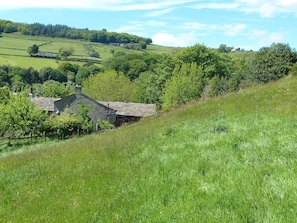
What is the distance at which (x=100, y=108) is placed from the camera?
61.2 m

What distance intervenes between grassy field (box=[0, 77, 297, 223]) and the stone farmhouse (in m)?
44.0

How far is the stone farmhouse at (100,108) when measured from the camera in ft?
196

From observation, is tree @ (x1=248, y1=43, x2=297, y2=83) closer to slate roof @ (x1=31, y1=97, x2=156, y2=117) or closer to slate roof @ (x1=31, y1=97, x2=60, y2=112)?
slate roof @ (x1=31, y1=97, x2=156, y2=117)

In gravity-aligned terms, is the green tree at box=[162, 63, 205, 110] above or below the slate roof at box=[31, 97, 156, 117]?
above

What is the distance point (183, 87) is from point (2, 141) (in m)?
37.7

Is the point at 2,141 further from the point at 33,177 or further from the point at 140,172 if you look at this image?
the point at 140,172

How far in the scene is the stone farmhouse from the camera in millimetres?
59781

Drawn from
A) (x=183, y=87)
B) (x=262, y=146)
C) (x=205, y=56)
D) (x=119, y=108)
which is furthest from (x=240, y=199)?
(x=205, y=56)

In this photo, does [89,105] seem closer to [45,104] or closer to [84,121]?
[45,104]

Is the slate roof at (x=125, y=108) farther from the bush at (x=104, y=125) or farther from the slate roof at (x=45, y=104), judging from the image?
the bush at (x=104, y=125)

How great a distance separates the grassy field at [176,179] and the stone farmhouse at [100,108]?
4401cm

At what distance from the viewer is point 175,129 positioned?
14586mm

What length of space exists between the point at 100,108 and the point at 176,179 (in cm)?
5344

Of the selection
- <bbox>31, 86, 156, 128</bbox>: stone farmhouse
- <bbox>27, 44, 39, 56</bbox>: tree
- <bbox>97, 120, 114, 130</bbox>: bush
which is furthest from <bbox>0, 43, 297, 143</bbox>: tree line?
<bbox>27, 44, 39, 56</bbox>: tree
